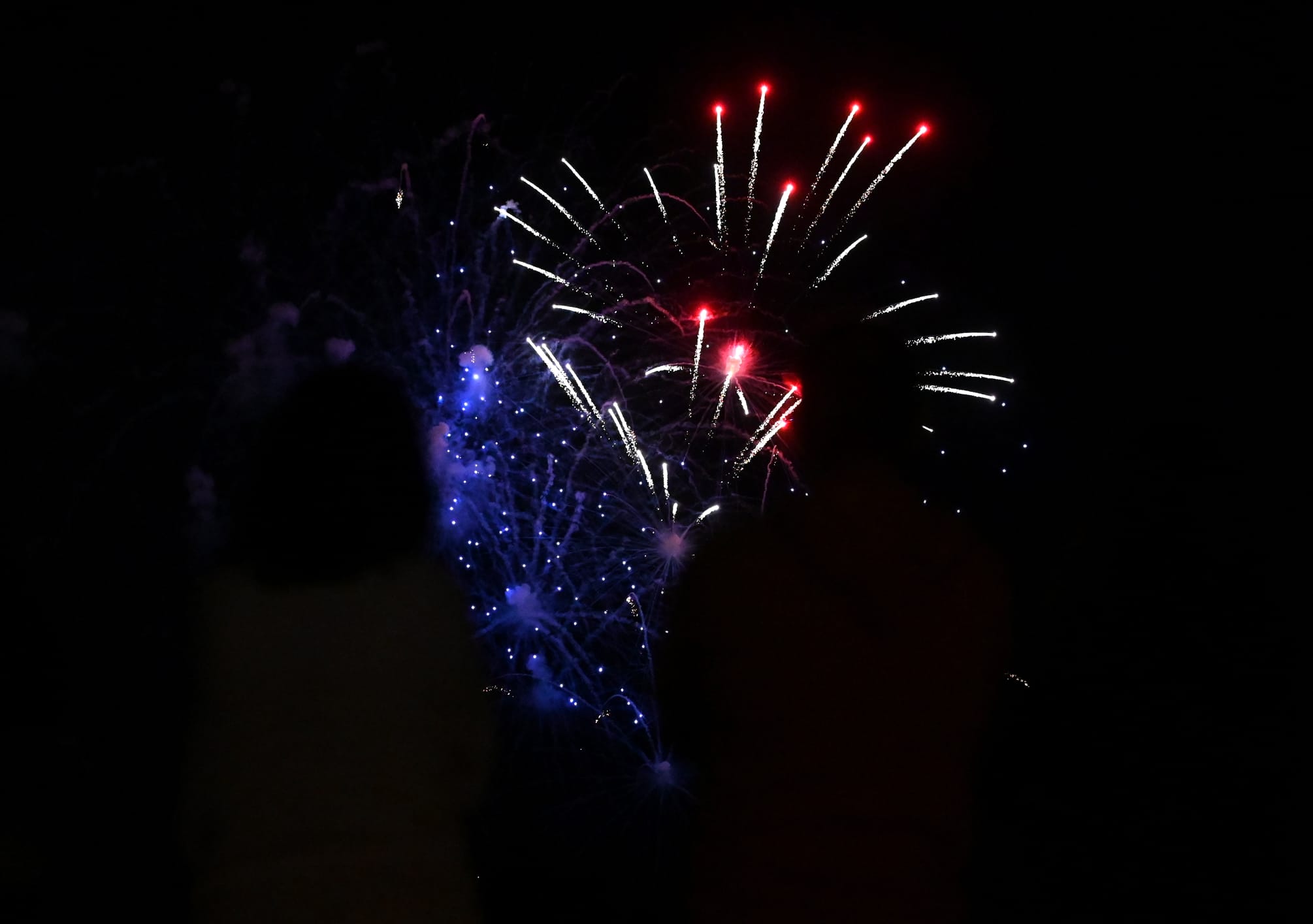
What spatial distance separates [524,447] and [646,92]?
1288 millimetres

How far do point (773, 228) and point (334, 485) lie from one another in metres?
2.00

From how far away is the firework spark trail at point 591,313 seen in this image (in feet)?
Answer: 10.2

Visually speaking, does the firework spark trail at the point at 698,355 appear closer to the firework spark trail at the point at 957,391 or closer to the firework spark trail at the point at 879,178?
the firework spark trail at the point at 879,178

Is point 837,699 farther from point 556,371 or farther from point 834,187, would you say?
point 834,187

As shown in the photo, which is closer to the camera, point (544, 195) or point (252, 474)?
point (252, 474)

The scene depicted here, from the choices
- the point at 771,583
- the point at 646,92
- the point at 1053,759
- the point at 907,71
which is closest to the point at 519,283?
the point at 646,92

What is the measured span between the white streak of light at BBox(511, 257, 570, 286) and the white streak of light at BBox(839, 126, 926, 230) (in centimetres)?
97

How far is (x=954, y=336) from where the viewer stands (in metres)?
3.09

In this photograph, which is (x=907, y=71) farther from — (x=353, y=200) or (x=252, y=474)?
(x=252, y=474)

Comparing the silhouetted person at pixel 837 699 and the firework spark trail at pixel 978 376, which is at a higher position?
the firework spark trail at pixel 978 376

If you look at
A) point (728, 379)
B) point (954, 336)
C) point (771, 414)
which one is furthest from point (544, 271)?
point (954, 336)

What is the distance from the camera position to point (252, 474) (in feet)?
5.16

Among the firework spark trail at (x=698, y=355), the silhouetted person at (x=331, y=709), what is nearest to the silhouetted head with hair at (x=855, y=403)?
the silhouetted person at (x=331, y=709)

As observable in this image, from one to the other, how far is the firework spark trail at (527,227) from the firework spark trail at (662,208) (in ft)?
1.18
